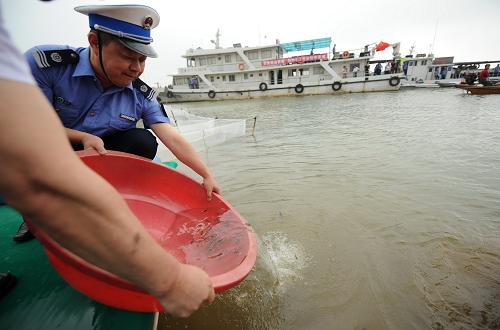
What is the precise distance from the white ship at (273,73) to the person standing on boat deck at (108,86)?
21.0 metres

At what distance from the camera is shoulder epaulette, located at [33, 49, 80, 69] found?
1.71m

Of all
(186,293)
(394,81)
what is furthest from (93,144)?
(394,81)

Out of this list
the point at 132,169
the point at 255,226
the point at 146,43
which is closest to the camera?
the point at 146,43

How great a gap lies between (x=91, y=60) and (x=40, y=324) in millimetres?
1579

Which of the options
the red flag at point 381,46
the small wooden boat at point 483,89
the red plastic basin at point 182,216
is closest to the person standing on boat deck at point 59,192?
the red plastic basin at point 182,216

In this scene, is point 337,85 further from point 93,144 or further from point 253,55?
point 93,144

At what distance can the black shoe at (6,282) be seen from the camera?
3.85 ft

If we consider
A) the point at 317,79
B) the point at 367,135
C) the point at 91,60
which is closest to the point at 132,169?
the point at 91,60

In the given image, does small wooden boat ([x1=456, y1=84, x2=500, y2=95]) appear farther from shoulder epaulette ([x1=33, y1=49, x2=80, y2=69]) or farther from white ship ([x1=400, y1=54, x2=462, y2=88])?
shoulder epaulette ([x1=33, y1=49, x2=80, y2=69])

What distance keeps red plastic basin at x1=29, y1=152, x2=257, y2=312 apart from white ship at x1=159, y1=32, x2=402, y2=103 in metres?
21.2

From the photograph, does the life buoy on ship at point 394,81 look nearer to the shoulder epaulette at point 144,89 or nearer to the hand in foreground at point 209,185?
the shoulder epaulette at point 144,89

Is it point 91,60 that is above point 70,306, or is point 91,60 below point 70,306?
A: above

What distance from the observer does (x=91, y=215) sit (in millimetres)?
510

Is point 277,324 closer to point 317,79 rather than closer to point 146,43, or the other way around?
point 146,43
